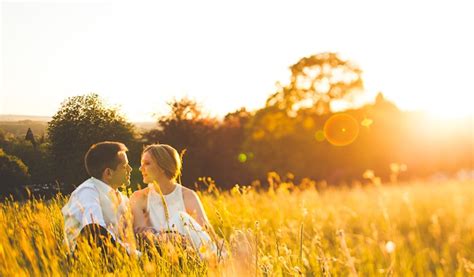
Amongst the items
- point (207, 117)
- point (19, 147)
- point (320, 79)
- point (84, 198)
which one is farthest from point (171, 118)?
point (320, 79)

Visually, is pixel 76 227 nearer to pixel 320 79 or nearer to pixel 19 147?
pixel 19 147

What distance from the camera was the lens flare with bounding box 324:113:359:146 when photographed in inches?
965

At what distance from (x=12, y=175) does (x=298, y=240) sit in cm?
297

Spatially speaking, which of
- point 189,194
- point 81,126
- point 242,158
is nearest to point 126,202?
point 189,194

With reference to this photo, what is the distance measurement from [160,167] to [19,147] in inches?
61.3

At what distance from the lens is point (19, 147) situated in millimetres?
5312

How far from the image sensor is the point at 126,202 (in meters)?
4.47

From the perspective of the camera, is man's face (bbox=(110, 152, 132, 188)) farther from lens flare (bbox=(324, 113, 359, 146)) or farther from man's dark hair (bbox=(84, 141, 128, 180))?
lens flare (bbox=(324, 113, 359, 146))

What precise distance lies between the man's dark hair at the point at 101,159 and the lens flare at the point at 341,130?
67.7ft

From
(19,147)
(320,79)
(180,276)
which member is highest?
(320,79)

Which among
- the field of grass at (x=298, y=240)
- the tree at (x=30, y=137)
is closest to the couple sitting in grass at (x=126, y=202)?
the field of grass at (x=298, y=240)

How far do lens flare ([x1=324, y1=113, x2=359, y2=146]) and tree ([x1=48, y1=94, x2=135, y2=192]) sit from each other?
20.2 metres

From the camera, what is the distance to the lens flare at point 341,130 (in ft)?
80.4

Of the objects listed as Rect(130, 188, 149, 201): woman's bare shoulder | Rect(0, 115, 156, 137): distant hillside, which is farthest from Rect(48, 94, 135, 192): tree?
Rect(130, 188, 149, 201): woman's bare shoulder
